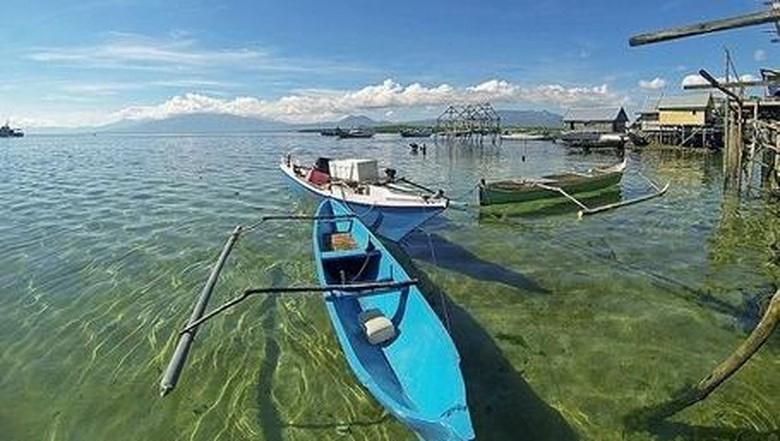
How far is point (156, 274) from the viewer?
1474 cm

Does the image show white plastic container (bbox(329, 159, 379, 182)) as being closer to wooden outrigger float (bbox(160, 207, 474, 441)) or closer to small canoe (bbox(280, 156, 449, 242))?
small canoe (bbox(280, 156, 449, 242))

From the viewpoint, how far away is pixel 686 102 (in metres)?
61.2

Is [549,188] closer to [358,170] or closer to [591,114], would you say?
[358,170]

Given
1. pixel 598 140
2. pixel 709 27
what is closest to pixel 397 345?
pixel 709 27

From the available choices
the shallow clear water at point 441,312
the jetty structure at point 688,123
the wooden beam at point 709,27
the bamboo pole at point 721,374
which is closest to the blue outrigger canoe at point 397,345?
the shallow clear water at point 441,312

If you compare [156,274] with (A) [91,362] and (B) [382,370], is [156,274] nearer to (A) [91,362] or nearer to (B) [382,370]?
(A) [91,362]

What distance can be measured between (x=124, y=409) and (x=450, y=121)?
10000 cm

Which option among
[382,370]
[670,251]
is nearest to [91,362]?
[382,370]

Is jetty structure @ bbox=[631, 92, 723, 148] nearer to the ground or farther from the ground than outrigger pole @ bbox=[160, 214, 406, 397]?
farther from the ground

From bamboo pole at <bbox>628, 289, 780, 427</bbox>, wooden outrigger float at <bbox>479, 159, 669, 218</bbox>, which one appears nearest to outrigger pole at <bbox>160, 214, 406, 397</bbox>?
bamboo pole at <bbox>628, 289, 780, 427</bbox>

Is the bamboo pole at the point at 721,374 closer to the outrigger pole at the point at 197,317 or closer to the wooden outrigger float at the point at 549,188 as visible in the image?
the outrigger pole at the point at 197,317

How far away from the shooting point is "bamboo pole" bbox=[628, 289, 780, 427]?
603 cm

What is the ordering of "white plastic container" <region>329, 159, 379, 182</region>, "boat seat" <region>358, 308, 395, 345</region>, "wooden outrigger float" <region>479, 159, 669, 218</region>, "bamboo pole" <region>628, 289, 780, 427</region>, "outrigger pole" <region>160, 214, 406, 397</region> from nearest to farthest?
1. "outrigger pole" <region>160, 214, 406, 397</region>
2. "bamboo pole" <region>628, 289, 780, 427</region>
3. "boat seat" <region>358, 308, 395, 345</region>
4. "white plastic container" <region>329, 159, 379, 182</region>
5. "wooden outrigger float" <region>479, 159, 669, 218</region>

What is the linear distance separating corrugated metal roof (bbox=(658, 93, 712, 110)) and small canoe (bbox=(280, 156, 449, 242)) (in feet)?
175
